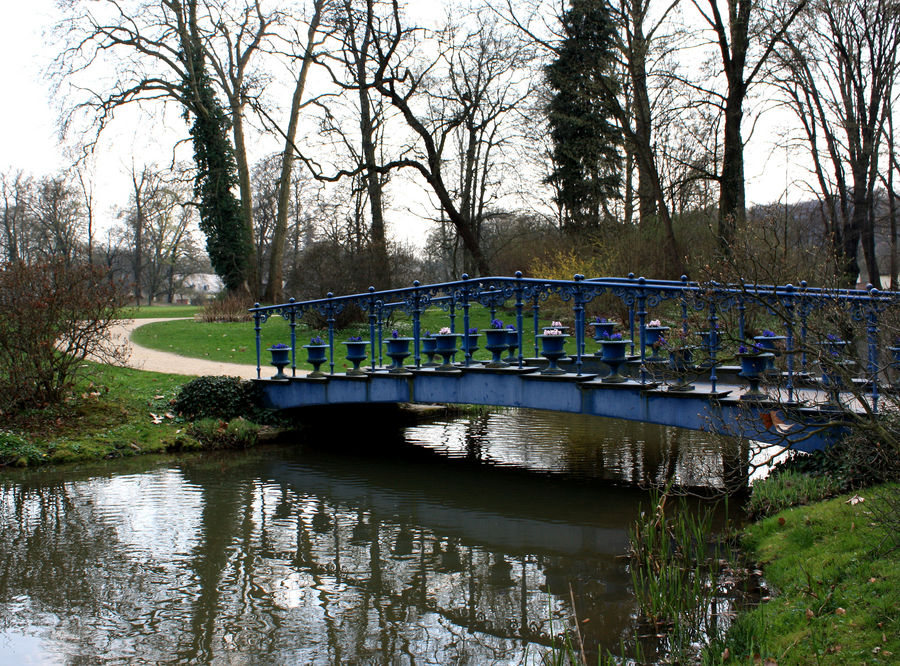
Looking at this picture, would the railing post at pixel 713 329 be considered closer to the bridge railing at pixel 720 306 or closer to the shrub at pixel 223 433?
the bridge railing at pixel 720 306

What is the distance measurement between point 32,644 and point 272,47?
24.3 m

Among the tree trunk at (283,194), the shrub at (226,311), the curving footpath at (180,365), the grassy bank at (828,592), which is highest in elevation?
the tree trunk at (283,194)

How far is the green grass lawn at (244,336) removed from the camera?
17.1 meters

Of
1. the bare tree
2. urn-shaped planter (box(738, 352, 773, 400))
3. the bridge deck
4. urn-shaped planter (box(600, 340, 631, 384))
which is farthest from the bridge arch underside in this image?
the bare tree

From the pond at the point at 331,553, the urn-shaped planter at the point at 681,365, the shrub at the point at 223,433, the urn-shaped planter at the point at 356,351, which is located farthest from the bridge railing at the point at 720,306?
the shrub at the point at 223,433

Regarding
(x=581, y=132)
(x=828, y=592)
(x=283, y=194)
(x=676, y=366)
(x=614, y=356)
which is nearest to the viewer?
(x=828, y=592)

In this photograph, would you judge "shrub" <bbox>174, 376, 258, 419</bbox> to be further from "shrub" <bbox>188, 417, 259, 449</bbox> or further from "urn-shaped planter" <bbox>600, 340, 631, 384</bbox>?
"urn-shaped planter" <bbox>600, 340, 631, 384</bbox>

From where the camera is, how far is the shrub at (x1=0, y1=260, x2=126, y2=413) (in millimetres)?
10344

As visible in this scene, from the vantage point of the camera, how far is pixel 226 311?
25.9 meters

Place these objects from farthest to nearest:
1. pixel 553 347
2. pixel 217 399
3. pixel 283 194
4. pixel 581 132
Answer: pixel 283 194 < pixel 581 132 < pixel 217 399 < pixel 553 347

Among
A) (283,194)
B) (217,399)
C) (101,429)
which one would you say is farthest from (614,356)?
(283,194)

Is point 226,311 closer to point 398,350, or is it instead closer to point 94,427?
point 94,427

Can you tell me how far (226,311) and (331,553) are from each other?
20946 millimetres

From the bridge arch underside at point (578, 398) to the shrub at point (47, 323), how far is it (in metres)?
2.80
